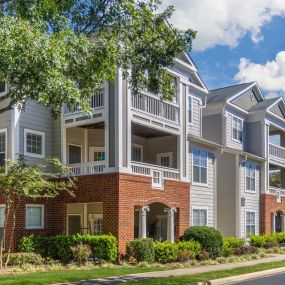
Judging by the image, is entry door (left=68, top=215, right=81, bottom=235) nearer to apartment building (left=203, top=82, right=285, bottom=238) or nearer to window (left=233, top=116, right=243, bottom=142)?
apartment building (left=203, top=82, right=285, bottom=238)

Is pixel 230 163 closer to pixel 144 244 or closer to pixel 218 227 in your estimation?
pixel 218 227

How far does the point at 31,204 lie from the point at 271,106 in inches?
786

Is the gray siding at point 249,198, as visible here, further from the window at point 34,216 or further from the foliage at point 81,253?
the foliage at point 81,253

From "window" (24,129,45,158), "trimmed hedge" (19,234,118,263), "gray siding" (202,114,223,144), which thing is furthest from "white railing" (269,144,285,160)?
"trimmed hedge" (19,234,118,263)

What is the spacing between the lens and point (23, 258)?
771 inches

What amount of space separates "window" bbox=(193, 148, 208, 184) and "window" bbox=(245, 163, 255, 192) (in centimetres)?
530

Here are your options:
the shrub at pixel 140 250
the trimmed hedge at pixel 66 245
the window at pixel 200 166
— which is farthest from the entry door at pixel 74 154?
Result: the window at pixel 200 166

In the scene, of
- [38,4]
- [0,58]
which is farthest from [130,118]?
[0,58]

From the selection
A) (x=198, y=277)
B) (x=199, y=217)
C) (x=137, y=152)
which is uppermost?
(x=137, y=152)

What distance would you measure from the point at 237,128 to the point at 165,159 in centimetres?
866

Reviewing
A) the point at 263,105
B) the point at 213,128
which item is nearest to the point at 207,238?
the point at 213,128

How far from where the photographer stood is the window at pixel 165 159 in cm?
2802

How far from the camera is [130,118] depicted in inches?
872

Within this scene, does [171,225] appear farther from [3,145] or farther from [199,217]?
[3,145]
